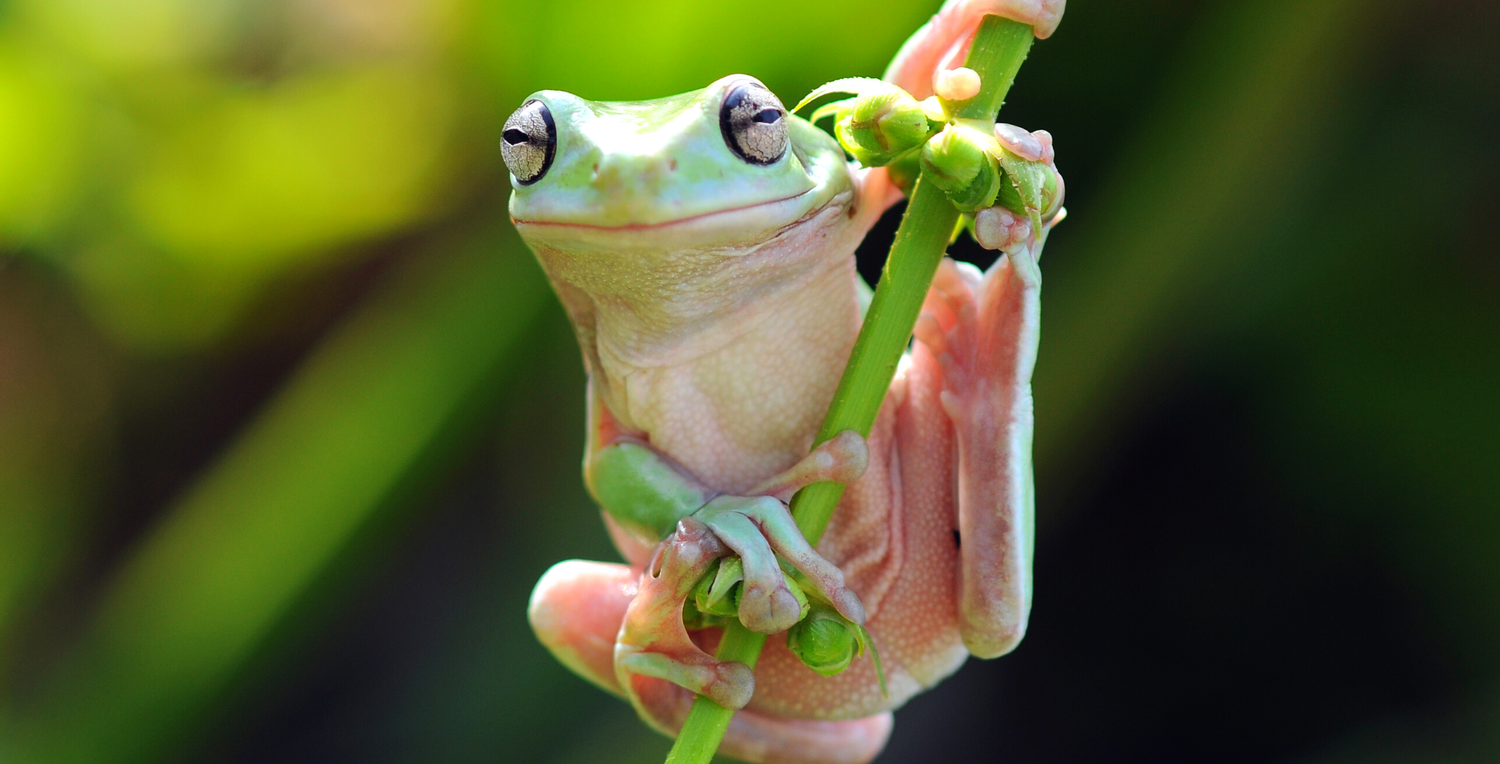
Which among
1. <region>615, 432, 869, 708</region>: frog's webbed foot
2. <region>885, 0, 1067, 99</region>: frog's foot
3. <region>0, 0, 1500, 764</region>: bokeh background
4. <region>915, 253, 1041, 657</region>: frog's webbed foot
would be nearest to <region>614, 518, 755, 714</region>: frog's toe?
<region>615, 432, 869, 708</region>: frog's webbed foot

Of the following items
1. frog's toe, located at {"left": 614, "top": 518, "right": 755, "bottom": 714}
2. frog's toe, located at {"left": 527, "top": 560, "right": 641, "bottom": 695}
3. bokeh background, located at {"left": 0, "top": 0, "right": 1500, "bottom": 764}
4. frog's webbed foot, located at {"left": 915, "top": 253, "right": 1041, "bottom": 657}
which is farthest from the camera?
bokeh background, located at {"left": 0, "top": 0, "right": 1500, "bottom": 764}

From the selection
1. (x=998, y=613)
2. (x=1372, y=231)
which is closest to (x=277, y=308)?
(x=998, y=613)

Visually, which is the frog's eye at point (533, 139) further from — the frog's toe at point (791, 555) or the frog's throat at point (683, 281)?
the frog's toe at point (791, 555)

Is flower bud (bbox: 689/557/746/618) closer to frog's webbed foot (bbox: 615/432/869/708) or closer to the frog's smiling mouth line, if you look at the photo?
frog's webbed foot (bbox: 615/432/869/708)

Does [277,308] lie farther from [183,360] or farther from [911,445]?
[911,445]

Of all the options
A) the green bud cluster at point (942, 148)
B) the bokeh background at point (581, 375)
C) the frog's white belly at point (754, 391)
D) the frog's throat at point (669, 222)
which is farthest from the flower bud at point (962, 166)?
the bokeh background at point (581, 375)
